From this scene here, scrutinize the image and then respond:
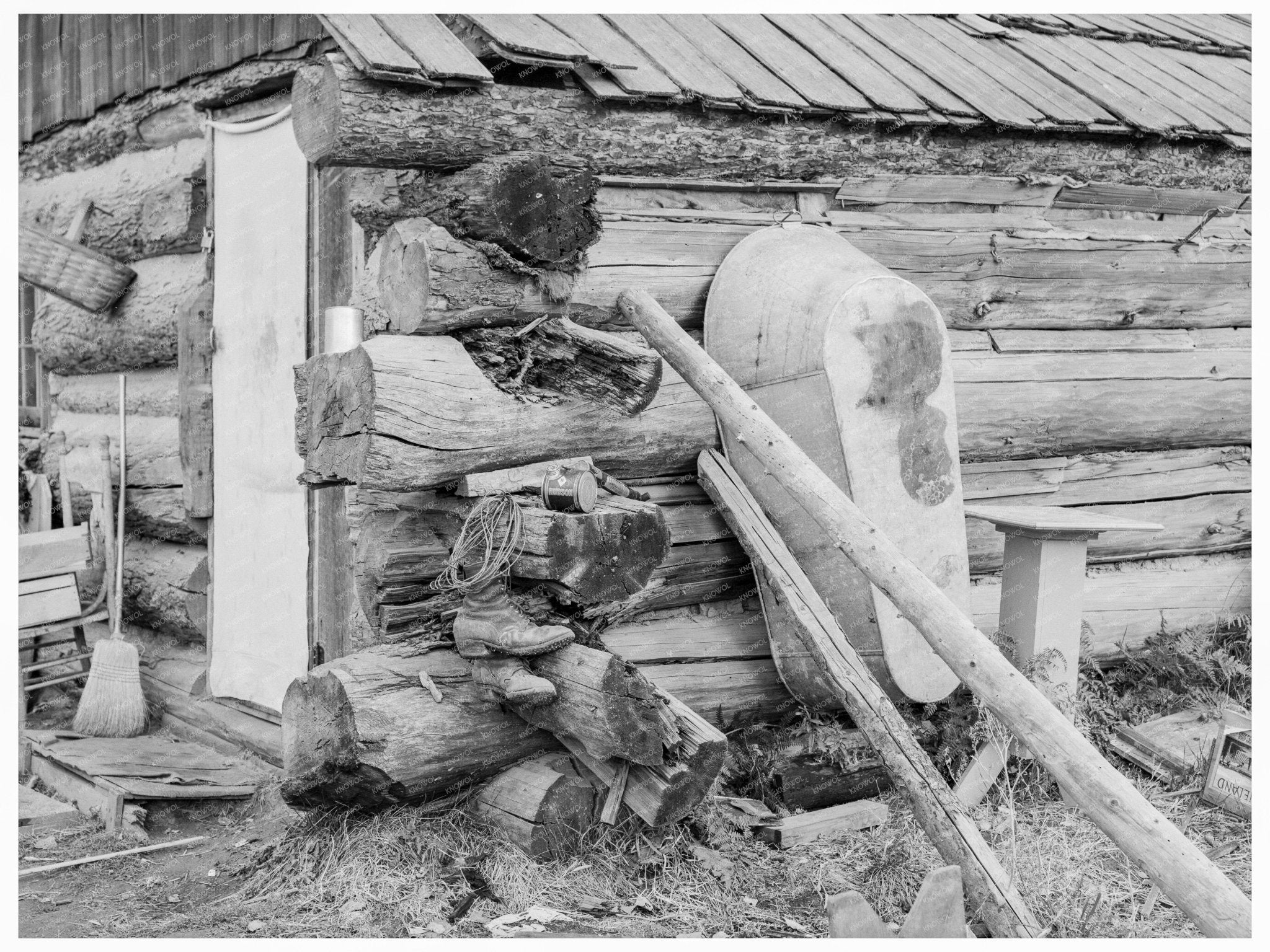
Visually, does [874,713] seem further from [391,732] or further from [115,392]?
[115,392]

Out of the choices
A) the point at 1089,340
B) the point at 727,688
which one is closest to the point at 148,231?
the point at 727,688

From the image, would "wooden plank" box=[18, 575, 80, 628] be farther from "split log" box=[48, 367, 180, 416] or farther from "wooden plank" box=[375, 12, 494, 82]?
"wooden plank" box=[375, 12, 494, 82]

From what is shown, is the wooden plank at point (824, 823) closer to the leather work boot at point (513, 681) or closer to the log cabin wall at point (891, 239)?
the log cabin wall at point (891, 239)

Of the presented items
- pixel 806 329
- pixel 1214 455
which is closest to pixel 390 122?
pixel 806 329

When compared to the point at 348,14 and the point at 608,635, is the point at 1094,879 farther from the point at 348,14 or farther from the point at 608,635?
the point at 348,14

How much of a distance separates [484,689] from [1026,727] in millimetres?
1827

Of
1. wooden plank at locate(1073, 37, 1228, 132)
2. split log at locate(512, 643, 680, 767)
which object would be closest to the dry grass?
split log at locate(512, 643, 680, 767)

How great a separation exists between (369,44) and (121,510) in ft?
11.1

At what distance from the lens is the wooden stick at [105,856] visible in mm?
4859

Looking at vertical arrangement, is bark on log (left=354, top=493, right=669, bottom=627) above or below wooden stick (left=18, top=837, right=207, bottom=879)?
above

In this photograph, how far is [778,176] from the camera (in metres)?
5.50

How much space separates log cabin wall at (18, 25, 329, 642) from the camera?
21.3 ft

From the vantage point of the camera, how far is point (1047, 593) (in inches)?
199

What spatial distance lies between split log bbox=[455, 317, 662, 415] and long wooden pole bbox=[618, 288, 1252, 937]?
195 mm
